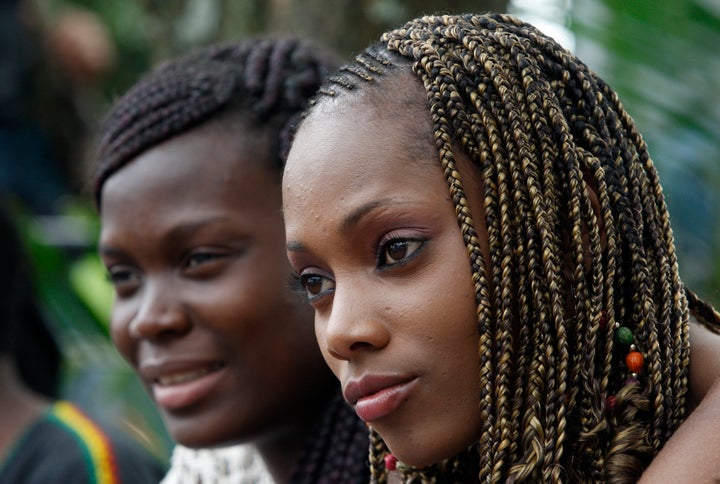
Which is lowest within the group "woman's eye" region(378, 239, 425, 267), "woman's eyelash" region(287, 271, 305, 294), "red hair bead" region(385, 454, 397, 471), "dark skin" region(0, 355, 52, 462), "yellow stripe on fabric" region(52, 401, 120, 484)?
"dark skin" region(0, 355, 52, 462)

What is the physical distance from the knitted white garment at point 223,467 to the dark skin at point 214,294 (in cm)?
33

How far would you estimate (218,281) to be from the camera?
2.71 meters

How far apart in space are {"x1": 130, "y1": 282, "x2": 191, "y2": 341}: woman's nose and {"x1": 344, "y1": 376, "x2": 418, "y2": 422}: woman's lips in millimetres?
884

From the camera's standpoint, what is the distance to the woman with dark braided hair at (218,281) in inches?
106

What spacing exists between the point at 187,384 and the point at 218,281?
27 centimetres

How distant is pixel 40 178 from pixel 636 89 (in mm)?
4123

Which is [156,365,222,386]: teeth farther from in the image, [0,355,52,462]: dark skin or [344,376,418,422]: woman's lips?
[0,355,52,462]: dark skin

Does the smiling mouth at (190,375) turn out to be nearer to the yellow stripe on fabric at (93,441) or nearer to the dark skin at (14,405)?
the yellow stripe on fabric at (93,441)

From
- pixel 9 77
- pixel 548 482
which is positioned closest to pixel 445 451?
pixel 548 482

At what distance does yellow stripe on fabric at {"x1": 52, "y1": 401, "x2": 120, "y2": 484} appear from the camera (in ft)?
11.4

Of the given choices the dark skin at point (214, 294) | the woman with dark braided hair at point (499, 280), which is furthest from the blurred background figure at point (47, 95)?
the woman with dark braided hair at point (499, 280)

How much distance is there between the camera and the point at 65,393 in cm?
539

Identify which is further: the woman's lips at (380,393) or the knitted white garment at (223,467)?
the knitted white garment at (223,467)

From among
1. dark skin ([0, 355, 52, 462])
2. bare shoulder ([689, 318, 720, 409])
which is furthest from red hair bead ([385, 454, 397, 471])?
dark skin ([0, 355, 52, 462])
